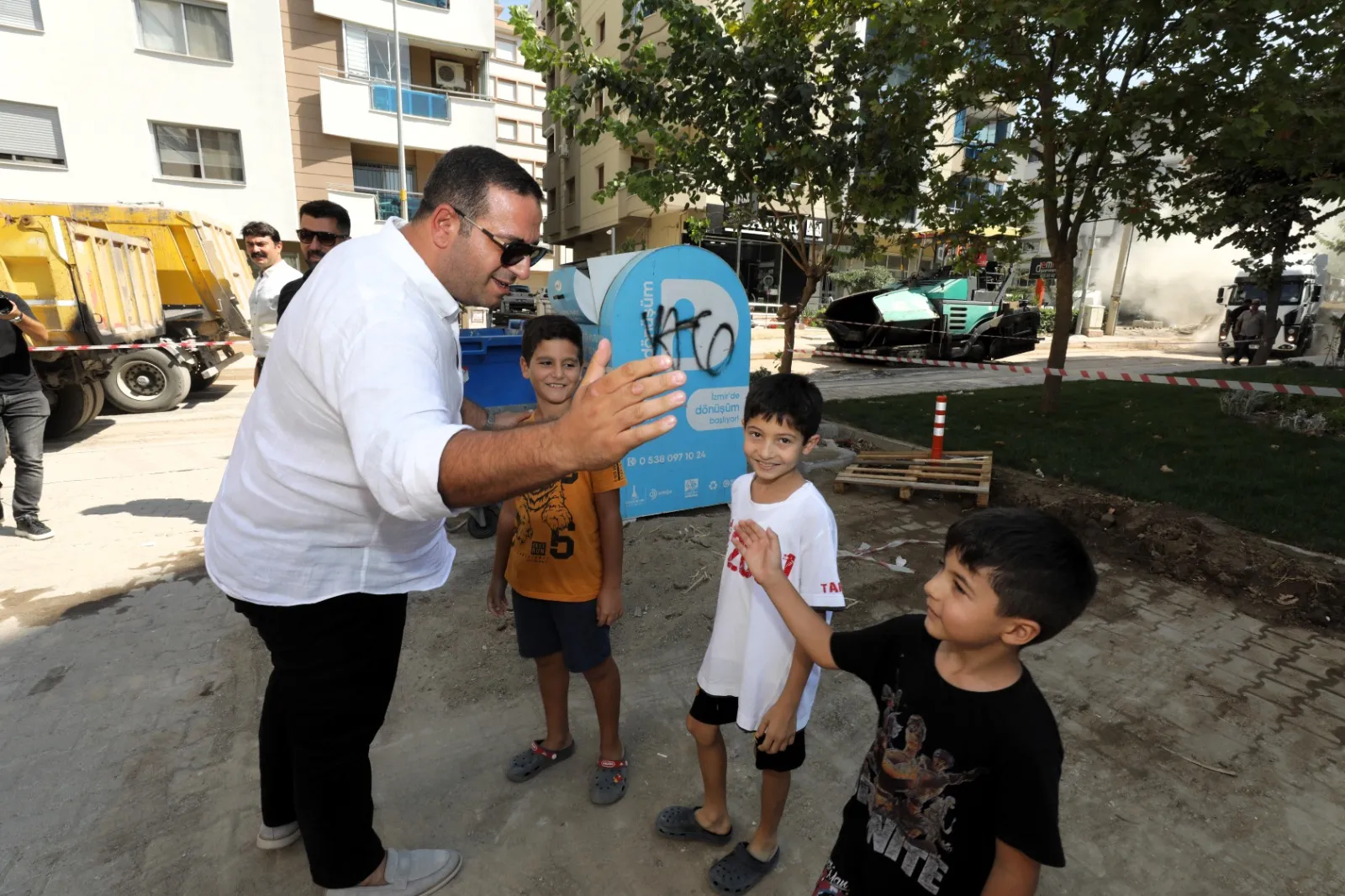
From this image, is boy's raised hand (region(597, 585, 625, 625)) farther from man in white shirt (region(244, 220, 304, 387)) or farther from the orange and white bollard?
the orange and white bollard

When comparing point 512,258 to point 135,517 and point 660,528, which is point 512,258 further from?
point 135,517

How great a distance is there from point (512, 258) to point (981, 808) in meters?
1.63

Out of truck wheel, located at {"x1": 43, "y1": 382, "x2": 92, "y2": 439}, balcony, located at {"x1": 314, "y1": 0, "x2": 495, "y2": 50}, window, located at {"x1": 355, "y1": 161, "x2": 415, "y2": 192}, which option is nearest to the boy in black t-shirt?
truck wheel, located at {"x1": 43, "y1": 382, "x2": 92, "y2": 439}

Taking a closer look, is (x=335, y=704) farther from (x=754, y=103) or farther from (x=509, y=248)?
(x=754, y=103)

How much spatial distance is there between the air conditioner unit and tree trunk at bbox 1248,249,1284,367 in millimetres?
21943

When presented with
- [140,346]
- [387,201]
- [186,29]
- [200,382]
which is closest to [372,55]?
[387,201]

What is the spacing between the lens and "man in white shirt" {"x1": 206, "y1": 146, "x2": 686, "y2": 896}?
1.16 meters

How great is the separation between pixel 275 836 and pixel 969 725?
2214 mm

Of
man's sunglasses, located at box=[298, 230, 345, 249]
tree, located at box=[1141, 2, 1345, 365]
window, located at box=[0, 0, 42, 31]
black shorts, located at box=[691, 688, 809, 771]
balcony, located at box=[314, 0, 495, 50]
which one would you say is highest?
balcony, located at box=[314, 0, 495, 50]

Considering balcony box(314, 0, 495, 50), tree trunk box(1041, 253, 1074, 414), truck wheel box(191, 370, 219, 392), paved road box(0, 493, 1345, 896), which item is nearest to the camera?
paved road box(0, 493, 1345, 896)

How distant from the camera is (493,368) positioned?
16.2 feet

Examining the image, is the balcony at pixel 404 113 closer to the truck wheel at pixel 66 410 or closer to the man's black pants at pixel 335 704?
the truck wheel at pixel 66 410

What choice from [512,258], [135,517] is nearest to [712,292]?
[512,258]

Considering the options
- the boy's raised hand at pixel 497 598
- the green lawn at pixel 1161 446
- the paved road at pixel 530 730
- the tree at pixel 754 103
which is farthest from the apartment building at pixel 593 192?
the boy's raised hand at pixel 497 598
